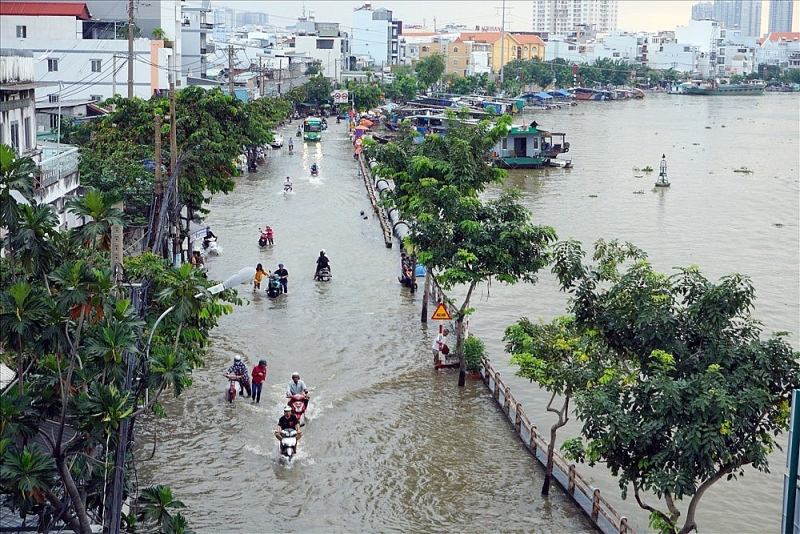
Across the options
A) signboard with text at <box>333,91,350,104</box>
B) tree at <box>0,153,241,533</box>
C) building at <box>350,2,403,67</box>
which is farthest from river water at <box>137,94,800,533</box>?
building at <box>350,2,403,67</box>

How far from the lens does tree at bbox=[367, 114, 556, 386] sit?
1798cm

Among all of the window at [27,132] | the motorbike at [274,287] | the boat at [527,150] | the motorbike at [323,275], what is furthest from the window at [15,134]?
the boat at [527,150]

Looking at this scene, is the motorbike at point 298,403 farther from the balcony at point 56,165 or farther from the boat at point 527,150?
the boat at point 527,150

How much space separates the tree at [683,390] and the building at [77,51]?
4032cm

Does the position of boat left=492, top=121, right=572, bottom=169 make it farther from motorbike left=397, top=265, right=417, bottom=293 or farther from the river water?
motorbike left=397, top=265, right=417, bottom=293

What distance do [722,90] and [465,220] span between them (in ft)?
465

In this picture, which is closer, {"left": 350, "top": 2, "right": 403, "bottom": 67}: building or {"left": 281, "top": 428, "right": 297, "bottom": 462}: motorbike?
{"left": 281, "top": 428, "right": 297, "bottom": 462}: motorbike

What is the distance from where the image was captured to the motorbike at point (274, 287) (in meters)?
24.5

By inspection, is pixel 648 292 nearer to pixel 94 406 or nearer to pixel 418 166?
pixel 94 406

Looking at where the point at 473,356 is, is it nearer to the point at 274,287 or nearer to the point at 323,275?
the point at 274,287

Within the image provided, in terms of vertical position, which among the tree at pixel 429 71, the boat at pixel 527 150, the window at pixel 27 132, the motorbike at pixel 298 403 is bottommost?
the motorbike at pixel 298 403

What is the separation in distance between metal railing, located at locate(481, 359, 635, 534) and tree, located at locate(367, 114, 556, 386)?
1.00 m

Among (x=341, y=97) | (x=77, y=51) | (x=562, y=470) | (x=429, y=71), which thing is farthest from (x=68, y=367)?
(x=429, y=71)

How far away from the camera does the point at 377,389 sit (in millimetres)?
18438
